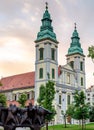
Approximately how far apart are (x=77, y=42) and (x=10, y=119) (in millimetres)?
62561

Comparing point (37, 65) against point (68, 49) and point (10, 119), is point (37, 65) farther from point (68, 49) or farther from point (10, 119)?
point (10, 119)

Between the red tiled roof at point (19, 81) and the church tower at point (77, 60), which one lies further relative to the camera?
the church tower at point (77, 60)

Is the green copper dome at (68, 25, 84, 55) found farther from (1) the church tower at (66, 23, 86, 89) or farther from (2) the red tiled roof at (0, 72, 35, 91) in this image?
(2) the red tiled roof at (0, 72, 35, 91)

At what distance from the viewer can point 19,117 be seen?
22.1 m

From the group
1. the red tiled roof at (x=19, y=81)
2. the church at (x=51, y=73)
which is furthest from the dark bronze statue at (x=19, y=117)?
the red tiled roof at (x=19, y=81)

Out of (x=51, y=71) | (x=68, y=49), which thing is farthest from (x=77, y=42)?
(x=51, y=71)

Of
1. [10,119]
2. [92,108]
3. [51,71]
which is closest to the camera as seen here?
[10,119]

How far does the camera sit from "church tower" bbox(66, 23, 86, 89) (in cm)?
8156

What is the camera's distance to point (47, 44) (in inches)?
2830

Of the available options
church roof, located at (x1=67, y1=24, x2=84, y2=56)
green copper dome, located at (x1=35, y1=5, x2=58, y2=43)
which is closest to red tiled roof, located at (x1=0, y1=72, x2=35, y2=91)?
green copper dome, located at (x1=35, y1=5, x2=58, y2=43)

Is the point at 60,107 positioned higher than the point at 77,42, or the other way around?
the point at 77,42

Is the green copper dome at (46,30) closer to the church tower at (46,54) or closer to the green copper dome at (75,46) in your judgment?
Answer: the church tower at (46,54)

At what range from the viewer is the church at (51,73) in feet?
234

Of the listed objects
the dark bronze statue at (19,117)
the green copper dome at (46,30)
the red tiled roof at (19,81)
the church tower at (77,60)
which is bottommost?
the dark bronze statue at (19,117)
